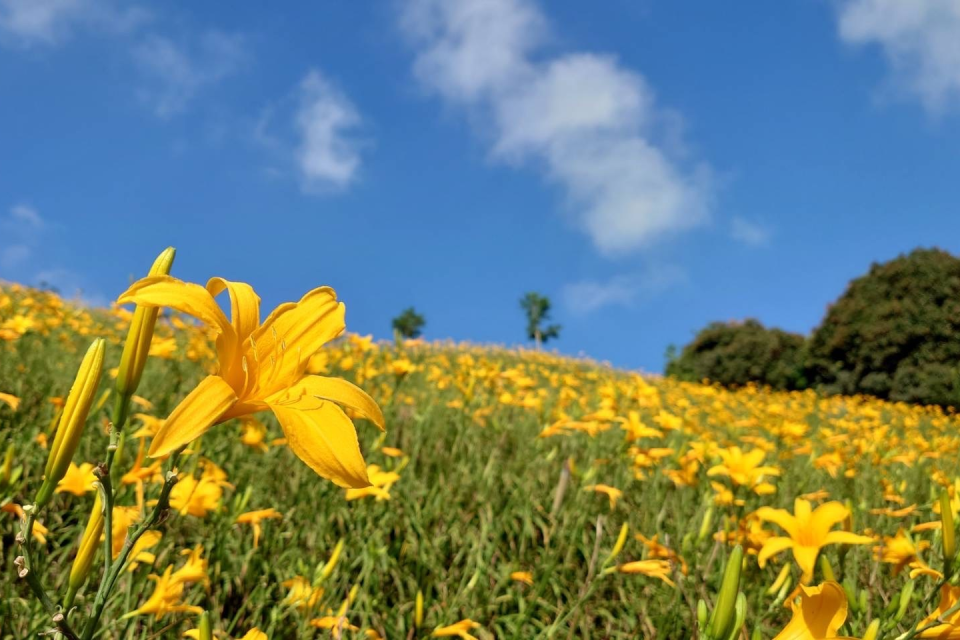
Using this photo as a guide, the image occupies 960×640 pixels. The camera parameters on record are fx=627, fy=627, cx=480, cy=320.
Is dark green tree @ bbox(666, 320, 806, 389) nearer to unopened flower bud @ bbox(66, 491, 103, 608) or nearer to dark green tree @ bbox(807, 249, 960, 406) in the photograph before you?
dark green tree @ bbox(807, 249, 960, 406)

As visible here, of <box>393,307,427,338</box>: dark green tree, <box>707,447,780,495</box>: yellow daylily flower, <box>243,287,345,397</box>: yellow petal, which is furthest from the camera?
<box>393,307,427,338</box>: dark green tree

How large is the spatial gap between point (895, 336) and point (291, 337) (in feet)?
55.1

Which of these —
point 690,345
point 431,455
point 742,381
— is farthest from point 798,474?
point 690,345

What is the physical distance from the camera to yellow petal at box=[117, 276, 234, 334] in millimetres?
660

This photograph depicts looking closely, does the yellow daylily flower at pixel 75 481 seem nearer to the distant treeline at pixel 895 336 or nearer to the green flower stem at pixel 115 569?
the green flower stem at pixel 115 569

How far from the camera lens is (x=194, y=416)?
2.09ft

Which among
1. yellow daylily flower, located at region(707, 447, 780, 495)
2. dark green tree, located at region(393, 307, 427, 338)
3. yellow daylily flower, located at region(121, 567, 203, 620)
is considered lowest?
yellow daylily flower, located at region(121, 567, 203, 620)

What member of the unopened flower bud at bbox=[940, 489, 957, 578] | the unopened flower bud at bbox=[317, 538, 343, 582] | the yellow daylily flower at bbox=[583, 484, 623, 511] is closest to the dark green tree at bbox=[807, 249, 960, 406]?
the yellow daylily flower at bbox=[583, 484, 623, 511]

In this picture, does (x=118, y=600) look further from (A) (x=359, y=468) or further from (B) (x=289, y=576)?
(A) (x=359, y=468)

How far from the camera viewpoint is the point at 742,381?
18531 millimetres

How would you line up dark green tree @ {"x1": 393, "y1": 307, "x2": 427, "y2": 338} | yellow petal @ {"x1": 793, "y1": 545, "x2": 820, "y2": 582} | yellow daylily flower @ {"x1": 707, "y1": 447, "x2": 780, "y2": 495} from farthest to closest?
dark green tree @ {"x1": 393, "y1": 307, "x2": 427, "y2": 338} < yellow daylily flower @ {"x1": 707, "y1": 447, "x2": 780, "y2": 495} < yellow petal @ {"x1": 793, "y1": 545, "x2": 820, "y2": 582}

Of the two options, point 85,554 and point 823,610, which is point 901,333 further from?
point 85,554

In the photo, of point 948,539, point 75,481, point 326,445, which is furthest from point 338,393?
point 75,481

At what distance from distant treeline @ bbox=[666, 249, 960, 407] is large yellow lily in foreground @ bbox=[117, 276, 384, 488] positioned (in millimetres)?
15487
